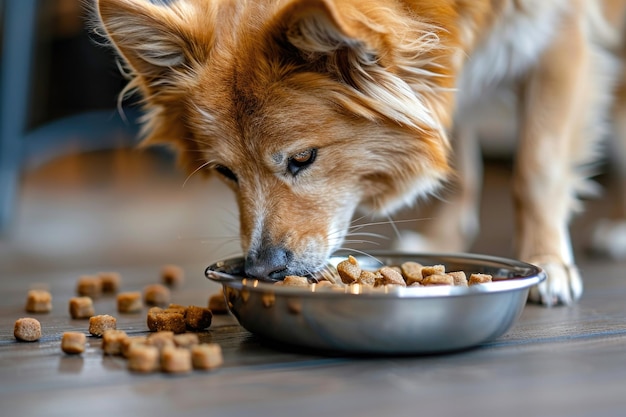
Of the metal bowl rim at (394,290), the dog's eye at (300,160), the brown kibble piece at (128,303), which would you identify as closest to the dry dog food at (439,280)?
the metal bowl rim at (394,290)

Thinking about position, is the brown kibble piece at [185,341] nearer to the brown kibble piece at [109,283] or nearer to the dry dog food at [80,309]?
the dry dog food at [80,309]

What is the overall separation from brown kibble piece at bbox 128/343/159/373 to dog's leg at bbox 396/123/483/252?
1462mm

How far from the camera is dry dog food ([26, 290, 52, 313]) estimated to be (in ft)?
5.96

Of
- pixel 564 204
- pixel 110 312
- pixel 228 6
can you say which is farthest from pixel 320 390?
pixel 564 204

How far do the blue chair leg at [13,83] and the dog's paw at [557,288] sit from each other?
2.65m

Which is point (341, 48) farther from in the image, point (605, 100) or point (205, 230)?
point (205, 230)

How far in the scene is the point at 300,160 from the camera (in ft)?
5.61

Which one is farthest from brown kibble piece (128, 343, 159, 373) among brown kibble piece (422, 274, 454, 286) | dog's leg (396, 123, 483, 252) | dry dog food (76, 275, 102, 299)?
dog's leg (396, 123, 483, 252)

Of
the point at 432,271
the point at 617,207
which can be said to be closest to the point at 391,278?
the point at 432,271

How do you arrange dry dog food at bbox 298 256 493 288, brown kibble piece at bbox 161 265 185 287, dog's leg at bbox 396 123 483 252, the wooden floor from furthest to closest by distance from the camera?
dog's leg at bbox 396 123 483 252
brown kibble piece at bbox 161 265 185 287
dry dog food at bbox 298 256 493 288
the wooden floor

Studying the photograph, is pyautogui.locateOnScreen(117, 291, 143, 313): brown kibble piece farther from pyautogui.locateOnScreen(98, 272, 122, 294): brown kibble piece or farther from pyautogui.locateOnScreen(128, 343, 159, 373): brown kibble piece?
pyautogui.locateOnScreen(128, 343, 159, 373): brown kibble piece

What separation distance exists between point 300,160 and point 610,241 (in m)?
1.58

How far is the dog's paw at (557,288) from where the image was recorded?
5.99 feet

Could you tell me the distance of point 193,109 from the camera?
1772mm
